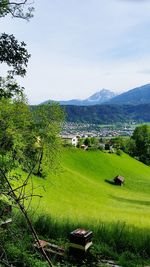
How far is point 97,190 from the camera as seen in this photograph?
1966 inches

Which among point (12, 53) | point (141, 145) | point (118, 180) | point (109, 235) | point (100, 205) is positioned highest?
point (12, 53)

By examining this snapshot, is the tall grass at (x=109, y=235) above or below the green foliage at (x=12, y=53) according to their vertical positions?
below

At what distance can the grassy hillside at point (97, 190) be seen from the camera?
31375 millimetres

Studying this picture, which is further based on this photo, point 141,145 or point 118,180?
point 141,145

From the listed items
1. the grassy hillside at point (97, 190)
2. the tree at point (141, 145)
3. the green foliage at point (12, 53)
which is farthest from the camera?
the tree at point (141, 145)

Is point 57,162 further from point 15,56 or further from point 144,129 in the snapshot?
point 144,129

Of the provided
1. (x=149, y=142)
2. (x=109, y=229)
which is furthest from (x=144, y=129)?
(x=109, y=229)

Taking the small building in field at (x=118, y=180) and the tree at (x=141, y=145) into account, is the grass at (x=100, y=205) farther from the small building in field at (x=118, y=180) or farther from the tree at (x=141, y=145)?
the tree at (x=141, y=145)

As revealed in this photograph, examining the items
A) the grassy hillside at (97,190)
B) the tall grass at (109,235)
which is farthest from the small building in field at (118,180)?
the tall grass at (109,235)

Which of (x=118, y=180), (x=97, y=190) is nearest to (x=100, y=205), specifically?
(x=97, y=190)

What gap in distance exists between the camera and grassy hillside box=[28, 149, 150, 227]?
31.4m

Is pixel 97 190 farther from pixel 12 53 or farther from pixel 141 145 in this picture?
pixel 141 145

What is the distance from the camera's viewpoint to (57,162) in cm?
4659

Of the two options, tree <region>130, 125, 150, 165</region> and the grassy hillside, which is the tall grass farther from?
tree <region>130, 125, 150, 165</region>
